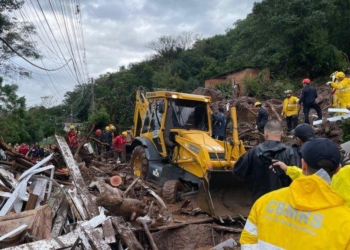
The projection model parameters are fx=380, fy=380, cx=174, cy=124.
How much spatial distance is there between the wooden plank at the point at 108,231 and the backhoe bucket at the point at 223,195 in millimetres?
2120

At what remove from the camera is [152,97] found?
9.30 metres

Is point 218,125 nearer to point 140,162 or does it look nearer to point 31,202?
Result: point 140,162

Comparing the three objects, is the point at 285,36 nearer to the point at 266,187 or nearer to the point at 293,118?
the point at 293,118

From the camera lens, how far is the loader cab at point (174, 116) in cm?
860

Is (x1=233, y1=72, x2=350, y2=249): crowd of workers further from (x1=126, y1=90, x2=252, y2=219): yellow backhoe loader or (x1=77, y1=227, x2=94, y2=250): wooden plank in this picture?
(x1=126, y1=90, x2=252, y2=219): yellow backhoe loader

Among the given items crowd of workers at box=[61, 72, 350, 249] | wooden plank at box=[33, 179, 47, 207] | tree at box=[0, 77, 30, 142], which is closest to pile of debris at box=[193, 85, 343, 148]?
wooden plank at box=[33, 179, 47, 207]

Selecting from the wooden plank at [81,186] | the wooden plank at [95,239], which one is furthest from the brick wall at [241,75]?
the wooden plank at [95,239]

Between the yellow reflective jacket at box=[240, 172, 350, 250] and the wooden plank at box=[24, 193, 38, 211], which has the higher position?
the yellow reflective jacket at box=[240, 172, 350, 250]

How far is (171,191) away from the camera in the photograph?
25.3 feet

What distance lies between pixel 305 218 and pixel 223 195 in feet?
17.2

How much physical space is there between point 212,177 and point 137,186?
6.88 feet

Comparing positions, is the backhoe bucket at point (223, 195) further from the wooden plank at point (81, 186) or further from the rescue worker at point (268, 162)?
the rescue worker at point (268, 162)

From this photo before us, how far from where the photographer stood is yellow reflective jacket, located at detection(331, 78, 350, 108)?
10.1 metres

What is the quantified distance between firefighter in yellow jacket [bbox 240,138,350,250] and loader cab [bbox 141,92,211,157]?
6.45 m
